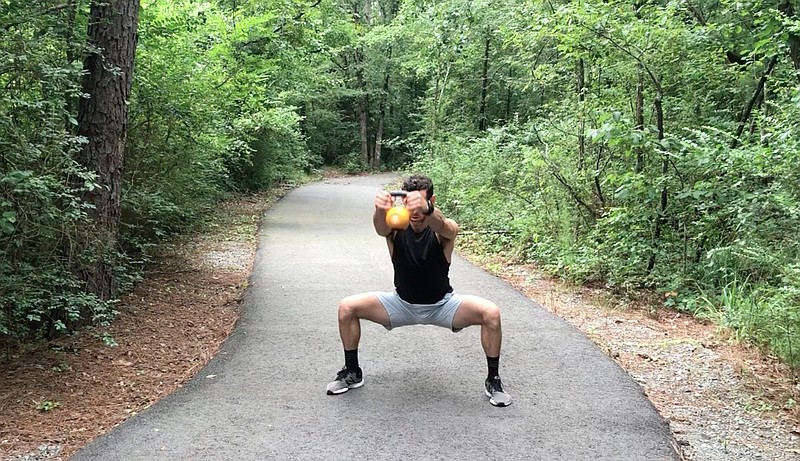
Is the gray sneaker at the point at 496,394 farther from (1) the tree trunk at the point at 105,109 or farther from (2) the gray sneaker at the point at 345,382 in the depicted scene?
(1) the tree trunk at the point at 105,109

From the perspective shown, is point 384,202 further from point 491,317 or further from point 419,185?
point 491,317

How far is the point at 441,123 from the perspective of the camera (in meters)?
22.4

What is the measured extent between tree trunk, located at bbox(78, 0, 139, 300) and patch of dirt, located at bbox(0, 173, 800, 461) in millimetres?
968

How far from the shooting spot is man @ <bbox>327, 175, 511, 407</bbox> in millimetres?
4473

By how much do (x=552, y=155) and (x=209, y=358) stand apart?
25.5 ft

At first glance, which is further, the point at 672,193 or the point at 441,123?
the point at 441,123

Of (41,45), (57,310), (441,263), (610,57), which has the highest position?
(610,57)

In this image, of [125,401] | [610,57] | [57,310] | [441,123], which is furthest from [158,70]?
[441,123]

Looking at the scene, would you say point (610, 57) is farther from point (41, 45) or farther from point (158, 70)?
point (41, 45)

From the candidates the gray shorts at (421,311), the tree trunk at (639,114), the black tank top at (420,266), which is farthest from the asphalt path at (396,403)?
the tree trunk at (639,114)

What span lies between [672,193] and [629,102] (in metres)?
1.85

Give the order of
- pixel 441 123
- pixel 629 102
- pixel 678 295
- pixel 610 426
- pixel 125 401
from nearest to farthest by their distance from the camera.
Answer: pixel 610 426 < pixel 125 401 < pixel 678 295 < pixel 629 102 < pixel 441 123

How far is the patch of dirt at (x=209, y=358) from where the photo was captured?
13.6 ft

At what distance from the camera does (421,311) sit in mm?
4617
